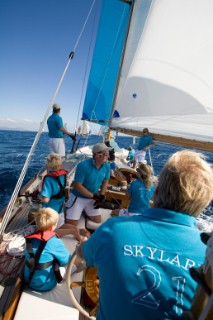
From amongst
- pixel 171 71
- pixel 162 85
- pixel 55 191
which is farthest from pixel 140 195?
pixel 171 71

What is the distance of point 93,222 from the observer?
124 inches

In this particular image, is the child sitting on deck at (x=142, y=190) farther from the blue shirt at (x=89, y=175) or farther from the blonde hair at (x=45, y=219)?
the blonde hair at (x=45, y=219)

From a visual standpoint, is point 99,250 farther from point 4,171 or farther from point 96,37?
point 4,171

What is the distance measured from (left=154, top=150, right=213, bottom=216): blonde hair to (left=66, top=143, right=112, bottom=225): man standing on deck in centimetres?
207

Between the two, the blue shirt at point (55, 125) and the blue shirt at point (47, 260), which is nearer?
the blue shirt at point (47, 260)

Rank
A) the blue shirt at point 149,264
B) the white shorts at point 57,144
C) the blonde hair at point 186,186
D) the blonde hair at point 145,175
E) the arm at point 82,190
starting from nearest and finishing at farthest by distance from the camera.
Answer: the blue shirt at point 149,264, the blonde hair at point 186,186, the blonde hair at point 145,175, the arm at point 82,190, the white shorts at point 57,144

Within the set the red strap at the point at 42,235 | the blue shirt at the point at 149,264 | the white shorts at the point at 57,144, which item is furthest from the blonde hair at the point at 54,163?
the white shorts at the point at 57,144

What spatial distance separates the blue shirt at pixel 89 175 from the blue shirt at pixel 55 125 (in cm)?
237

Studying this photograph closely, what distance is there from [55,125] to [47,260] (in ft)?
12.5

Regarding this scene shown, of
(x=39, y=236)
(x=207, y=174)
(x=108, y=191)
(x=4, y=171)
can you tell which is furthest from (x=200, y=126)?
(x=4, y=171)

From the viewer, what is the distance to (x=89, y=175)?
3033 mm

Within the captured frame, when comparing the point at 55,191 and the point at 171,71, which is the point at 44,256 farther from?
the point at 171,71

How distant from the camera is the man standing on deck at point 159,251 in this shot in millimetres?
→ 712

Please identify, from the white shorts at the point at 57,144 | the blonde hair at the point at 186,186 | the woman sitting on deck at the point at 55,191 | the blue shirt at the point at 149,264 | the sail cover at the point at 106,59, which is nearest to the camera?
the blue shirt at the point at 149,264
